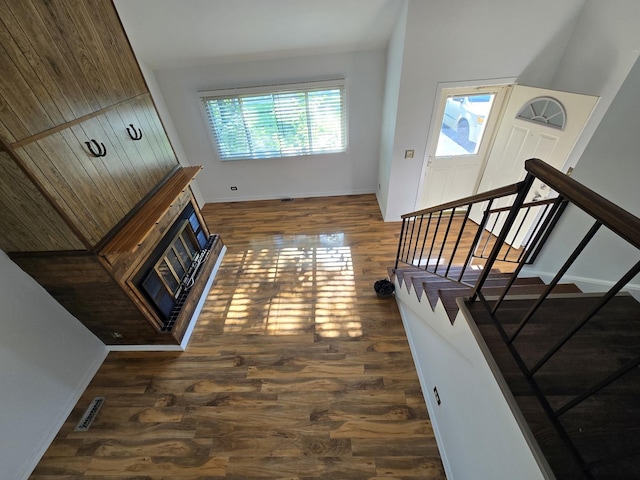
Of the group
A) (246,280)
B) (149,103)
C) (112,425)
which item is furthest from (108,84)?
(112,425)

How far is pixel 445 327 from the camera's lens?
1663mm

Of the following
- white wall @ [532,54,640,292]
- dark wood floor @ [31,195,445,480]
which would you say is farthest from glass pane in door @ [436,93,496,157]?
dark wood floor @ [31,195,445,480]

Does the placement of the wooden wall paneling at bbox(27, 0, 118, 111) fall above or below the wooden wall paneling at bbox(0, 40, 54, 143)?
above

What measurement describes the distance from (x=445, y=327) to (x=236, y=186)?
14.3 feet

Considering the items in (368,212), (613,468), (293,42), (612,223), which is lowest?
(613,468)

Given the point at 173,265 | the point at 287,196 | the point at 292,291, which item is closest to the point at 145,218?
the point at 173,265

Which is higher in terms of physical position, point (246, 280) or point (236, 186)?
point (236, 186)

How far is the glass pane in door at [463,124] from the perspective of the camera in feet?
11.1

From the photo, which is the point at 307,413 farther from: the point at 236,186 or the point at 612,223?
the point at 236,186

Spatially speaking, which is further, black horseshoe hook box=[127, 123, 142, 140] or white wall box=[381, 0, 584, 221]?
white wall box=[381, 0, 584, 221]

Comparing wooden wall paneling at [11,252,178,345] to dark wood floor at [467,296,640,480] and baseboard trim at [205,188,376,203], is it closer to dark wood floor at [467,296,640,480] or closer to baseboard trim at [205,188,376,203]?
dark wood floor at [467,296,640,480]

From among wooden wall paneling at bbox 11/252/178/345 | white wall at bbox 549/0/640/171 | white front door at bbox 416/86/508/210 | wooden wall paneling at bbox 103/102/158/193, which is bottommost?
wooden wall paneling at bbox 11/252/178/345

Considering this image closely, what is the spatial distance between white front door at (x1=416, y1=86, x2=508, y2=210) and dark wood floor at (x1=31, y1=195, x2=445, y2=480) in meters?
1.54

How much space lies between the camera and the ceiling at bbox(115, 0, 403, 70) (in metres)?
2.74
